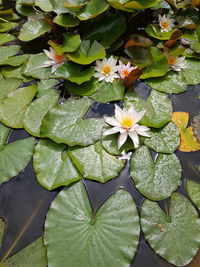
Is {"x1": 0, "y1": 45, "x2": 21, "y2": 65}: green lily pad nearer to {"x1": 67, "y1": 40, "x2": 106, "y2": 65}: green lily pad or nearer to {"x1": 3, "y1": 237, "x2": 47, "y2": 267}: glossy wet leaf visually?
{"x1": 67, "y1": 40, "x2": 106, "y2": 65}: green lily pad

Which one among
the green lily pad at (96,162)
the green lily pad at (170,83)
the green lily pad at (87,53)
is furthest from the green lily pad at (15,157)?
the green lily pad at (170,83)

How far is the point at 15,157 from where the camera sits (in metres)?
1.77

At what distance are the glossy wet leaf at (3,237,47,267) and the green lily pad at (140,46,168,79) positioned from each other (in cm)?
145

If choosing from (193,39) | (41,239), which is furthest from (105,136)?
(193,39)

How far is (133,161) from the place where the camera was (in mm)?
1735

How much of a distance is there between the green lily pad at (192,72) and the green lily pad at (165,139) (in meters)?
0.53

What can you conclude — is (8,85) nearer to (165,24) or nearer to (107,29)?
Result: (107,29)

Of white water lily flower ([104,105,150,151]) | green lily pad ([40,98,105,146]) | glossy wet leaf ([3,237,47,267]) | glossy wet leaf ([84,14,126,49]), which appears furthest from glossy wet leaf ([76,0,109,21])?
glossy wet leaf ([3,237,47,267])

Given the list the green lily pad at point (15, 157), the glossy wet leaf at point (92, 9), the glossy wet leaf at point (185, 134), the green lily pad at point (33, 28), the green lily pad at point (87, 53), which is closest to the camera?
the green lily pad at point (15, 157)

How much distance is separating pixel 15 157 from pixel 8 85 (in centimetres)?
70

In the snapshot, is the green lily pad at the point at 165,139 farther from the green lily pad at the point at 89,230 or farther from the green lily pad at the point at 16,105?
the green lily pad at the point at 16,105

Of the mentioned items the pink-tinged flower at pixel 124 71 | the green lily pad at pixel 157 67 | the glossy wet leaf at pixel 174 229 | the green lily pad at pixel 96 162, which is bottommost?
the glossy wet leaf at pixel 174 229

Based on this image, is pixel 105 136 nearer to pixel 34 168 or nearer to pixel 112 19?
pixel 34 168

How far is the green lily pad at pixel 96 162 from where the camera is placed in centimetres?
166
